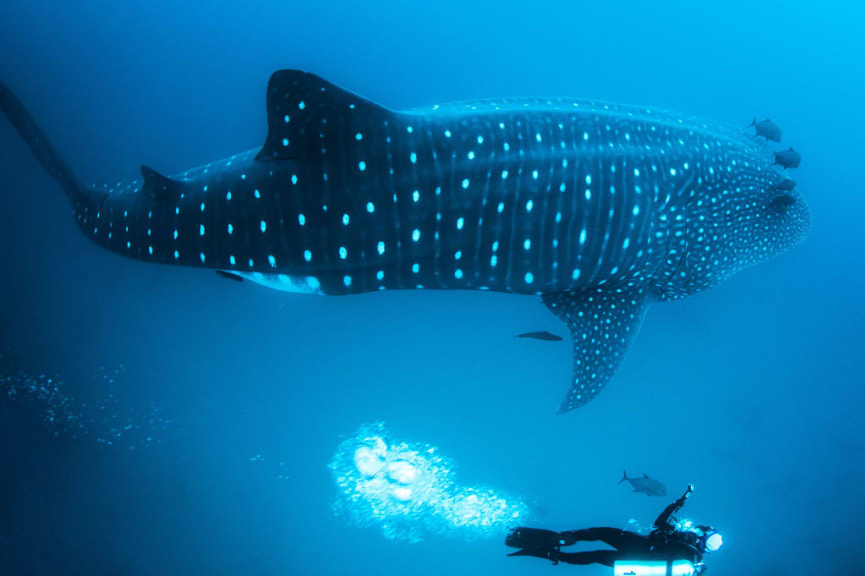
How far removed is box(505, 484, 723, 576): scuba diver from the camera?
3.97 metres

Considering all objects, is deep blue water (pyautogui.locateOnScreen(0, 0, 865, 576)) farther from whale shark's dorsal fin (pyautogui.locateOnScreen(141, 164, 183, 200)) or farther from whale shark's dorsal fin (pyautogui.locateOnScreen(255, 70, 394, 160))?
whale shark's dorsal fin (pyautogui.locateOnScreen(255, 70, 394, 160))

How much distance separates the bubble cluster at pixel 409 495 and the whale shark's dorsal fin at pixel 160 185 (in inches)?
306

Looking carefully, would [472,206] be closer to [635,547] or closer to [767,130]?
[635,547]

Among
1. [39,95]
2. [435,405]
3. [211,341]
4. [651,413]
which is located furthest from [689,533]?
[39,95]

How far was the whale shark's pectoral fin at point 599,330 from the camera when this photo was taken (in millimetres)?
3859

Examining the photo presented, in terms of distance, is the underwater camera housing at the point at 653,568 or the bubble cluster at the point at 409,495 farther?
the bubble cluster at the point at 409,495

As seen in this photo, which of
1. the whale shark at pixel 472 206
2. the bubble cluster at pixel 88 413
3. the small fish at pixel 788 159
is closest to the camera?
the whale shark at pixel 472 206

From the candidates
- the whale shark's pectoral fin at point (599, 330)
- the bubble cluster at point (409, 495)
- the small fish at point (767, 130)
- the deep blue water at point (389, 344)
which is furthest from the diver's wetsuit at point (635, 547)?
the bubble cluster at point (409, 495)

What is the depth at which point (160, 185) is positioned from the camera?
3445mm

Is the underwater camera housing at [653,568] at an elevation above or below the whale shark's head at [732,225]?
below

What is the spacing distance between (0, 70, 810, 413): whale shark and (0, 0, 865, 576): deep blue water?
519cm

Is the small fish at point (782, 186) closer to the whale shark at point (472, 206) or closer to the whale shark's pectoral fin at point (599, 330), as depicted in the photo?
the whale shark at point (472, 206)

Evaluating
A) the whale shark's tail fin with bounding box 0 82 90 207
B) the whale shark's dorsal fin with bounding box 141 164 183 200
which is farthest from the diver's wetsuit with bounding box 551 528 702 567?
the whale shark's tail fin with bounding box 0 82 90 207

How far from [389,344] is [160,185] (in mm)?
6610
